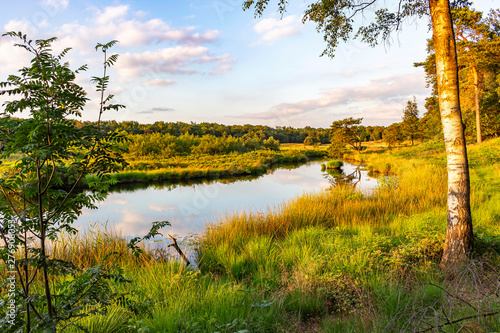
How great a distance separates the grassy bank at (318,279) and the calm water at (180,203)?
105 inches

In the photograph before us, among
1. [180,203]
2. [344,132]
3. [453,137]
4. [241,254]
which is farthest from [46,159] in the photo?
[344,132]

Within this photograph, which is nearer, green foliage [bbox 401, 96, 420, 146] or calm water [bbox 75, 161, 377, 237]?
calm water [bbox 75, 161, 377, 237]

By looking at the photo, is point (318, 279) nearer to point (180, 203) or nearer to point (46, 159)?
point (46, 159)

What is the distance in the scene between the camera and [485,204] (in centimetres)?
682

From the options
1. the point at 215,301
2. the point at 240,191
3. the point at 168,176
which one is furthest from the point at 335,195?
the point at 168,176

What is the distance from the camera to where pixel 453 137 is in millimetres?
3650

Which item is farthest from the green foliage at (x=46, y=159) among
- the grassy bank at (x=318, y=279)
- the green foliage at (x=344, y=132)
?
the green foliage at (x=344, y=132)

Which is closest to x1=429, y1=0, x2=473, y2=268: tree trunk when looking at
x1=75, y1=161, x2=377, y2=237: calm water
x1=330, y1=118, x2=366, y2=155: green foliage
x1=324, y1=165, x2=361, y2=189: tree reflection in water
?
x1=75, y1=161, x2=377, y2=237: calm water

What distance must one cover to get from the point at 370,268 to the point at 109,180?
3.37 meters

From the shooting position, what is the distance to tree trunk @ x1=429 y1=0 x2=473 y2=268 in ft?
11.9

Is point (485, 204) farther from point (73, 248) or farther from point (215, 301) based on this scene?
point (73, 248)

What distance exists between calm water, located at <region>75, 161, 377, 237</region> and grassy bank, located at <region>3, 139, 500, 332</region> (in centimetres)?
266

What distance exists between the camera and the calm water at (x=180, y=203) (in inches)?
402

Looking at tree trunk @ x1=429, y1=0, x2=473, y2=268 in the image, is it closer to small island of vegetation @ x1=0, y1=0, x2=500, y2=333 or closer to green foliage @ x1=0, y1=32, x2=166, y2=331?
small island of vegetation @ x1=0, y1=0, x2=500, y2=333
